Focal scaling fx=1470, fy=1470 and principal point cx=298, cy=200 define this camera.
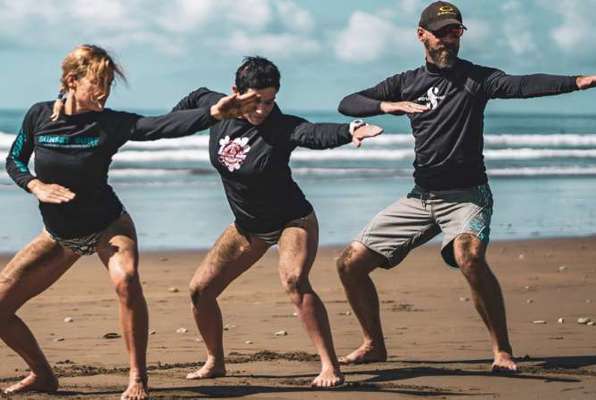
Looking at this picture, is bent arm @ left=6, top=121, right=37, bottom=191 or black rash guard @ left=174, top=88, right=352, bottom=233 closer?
bent arm @ left=6, top=121, right=37, bottom=191

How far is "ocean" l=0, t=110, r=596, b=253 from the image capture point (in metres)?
17.2

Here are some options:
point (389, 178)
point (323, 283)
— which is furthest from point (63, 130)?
point (389, 178)

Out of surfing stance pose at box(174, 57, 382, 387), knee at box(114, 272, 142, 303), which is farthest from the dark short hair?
knee at box(114, 272, 142, 303)

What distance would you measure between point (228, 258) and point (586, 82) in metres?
2.17

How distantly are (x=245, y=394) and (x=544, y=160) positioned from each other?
1056 inches

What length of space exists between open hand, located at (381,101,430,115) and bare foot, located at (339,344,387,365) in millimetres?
1470

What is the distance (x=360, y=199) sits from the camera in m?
21.5

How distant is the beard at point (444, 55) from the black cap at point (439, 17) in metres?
0.11

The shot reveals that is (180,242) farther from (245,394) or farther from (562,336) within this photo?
(245,394)

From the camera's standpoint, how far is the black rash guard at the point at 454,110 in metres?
8.17

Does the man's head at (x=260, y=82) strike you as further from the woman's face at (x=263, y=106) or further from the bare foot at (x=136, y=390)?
the bare foot at (x=136, y=390)

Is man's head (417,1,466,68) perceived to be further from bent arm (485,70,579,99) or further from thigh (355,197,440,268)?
thigh (355,197,440,268)

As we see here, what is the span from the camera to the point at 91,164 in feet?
23.5

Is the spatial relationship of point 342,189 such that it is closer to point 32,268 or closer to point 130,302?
point 32,268
